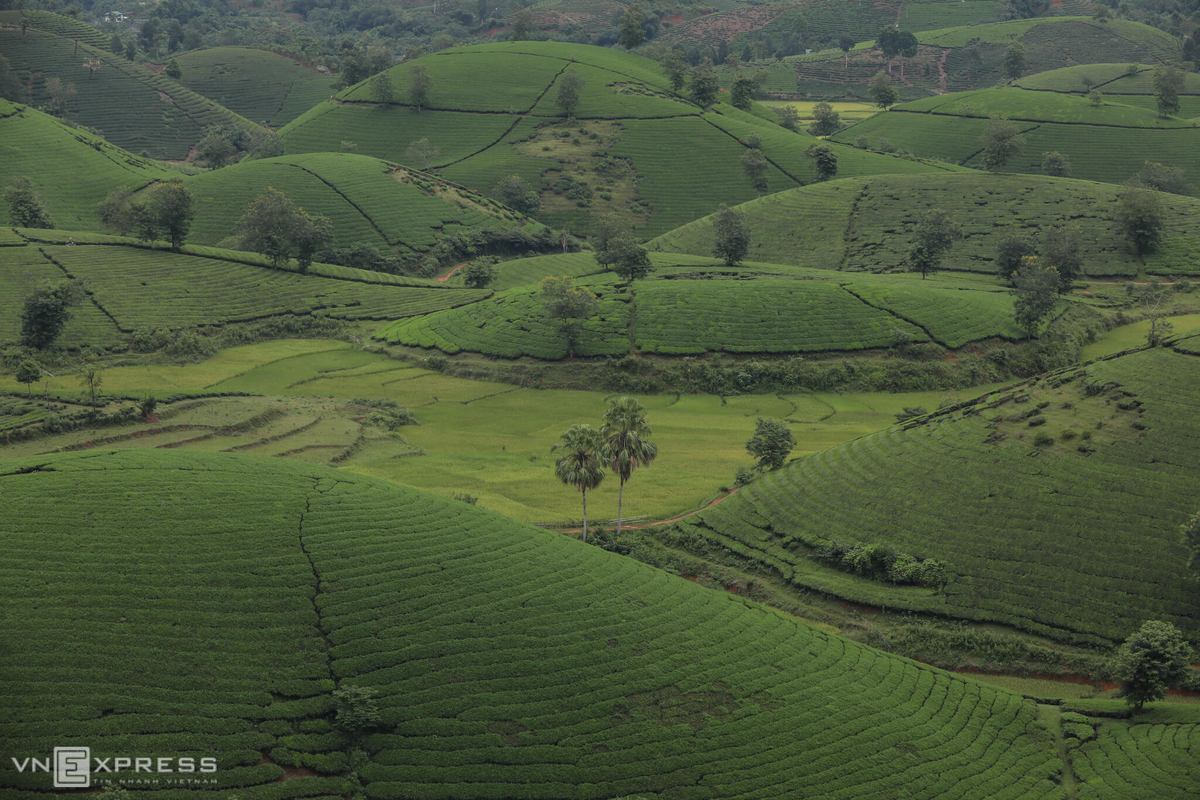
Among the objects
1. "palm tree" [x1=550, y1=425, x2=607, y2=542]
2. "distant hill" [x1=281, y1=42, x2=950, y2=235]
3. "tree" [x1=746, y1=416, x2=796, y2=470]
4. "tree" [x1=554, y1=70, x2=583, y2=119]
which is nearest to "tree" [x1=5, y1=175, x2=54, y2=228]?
"distant hill" [x1=281, y1=42, x2=950, y2=235]

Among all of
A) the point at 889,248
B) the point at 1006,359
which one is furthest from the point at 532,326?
the point at 889,248

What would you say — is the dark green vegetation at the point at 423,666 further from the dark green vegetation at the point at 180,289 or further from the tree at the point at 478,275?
the tree at the point at 478,275

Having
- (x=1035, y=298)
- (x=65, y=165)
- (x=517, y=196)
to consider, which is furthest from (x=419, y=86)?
(x=1035, y=298)

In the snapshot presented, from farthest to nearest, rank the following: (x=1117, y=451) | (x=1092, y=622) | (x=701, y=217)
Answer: (x=701, y=217), (x=1117, y=451), (x=1092, y=622)

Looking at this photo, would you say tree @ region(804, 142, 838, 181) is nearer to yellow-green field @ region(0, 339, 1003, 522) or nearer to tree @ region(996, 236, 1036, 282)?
tree @ region(996, 236, 1036, 282)

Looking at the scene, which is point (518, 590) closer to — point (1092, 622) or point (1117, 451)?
point (1092, 622)

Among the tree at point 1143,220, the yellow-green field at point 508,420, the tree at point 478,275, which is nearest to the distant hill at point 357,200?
the tree at point 478,275
